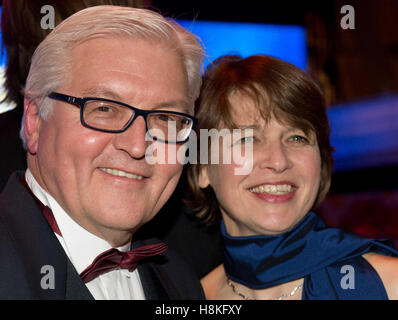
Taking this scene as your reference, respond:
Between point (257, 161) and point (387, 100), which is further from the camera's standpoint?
point (387, 100)

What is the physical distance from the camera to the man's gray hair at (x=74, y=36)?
5.72ft

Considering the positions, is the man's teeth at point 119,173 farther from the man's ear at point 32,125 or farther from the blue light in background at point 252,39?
the blue light in background at point 252,39

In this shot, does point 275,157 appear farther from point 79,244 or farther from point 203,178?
point 79,244

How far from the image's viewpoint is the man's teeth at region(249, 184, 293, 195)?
7.22 feet

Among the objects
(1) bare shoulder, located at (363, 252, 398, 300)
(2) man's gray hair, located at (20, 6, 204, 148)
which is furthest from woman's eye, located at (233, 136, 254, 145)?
(1) bare shoulder, located at (363, 252, 398, 300)

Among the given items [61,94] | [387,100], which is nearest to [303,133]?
[61,94]

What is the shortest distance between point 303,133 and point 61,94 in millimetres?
1039

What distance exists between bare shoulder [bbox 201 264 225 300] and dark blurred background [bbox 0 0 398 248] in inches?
137

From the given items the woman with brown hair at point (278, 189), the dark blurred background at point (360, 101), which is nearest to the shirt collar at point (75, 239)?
the woman with brown hair at point (278, 189)

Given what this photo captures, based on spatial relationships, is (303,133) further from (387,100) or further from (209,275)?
(387,100)

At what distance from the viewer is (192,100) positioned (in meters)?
2.01

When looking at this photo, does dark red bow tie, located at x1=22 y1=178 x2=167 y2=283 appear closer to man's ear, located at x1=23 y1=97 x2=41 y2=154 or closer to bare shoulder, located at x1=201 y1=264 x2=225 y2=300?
man's ear, located at x1=23 y1=97 x2=41 y2=154

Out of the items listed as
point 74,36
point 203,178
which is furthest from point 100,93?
point 203,178
